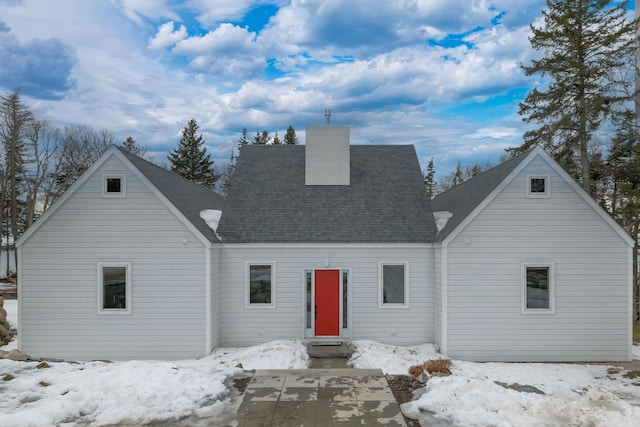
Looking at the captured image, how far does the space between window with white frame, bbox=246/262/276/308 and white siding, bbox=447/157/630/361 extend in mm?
5293

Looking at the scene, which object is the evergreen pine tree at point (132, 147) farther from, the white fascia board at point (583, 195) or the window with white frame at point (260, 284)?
the white fascia board at point (583, 195)

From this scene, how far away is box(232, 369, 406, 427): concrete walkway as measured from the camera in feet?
22.2

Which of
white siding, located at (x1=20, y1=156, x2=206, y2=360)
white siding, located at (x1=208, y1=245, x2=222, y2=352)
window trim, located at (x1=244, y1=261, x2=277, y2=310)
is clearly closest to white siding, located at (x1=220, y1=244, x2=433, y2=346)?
window trim, located at (x1=244, y1=261, x2=277, y2=310)

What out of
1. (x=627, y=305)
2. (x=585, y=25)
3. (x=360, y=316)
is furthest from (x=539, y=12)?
(x=360, y=316)

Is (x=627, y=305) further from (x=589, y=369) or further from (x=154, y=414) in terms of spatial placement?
(x=154, y=414)

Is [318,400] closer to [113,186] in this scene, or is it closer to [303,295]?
[303,295]

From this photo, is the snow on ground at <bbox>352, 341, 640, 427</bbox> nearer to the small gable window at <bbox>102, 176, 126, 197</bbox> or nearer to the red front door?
the red front door

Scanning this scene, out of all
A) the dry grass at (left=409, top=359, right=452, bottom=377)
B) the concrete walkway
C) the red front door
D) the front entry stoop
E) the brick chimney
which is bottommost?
the front entry stoop

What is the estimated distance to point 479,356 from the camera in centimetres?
1174

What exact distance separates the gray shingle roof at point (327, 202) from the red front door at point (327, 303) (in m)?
1.12

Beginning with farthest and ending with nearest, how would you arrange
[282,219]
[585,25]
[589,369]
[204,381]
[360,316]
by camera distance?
[585,25] → [282,219] → [360,316] → [589,369] → [204,381]

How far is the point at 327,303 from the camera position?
12898 mm

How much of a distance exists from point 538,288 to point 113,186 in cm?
1254

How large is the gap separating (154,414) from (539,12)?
71.6ft
